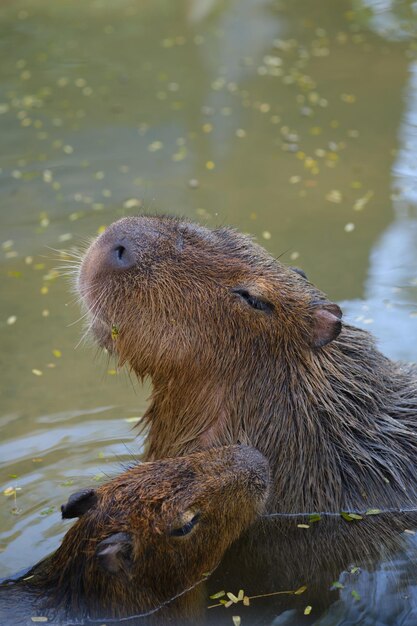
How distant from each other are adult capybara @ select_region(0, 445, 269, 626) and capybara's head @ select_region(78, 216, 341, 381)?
0.58m

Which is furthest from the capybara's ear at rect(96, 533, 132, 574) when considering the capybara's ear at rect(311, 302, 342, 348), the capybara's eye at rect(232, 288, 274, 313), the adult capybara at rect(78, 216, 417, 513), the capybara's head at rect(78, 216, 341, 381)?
the capybara's ear at rect(311, 302, 342, 348)

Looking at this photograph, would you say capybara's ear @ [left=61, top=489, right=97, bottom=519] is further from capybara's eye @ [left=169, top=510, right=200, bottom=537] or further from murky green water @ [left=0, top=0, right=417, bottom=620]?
murky green water @ [left=0, top=0, right=417, bottom=620]

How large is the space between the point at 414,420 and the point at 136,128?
5696 millimetres

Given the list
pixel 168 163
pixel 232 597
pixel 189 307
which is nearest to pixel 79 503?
pixel 232 597

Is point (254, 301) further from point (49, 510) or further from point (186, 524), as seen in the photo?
point (49, 510)

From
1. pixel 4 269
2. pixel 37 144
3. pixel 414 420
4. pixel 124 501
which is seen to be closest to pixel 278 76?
pixel 37 144

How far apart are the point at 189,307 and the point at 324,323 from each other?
0.69m

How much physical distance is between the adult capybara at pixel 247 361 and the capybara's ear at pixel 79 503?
809 mm

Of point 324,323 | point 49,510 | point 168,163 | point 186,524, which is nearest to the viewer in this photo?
point 186,524

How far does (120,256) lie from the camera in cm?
505

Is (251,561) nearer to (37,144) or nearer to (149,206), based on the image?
(149,206)

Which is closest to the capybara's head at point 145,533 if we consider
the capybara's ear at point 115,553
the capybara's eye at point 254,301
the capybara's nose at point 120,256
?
the capybara's ear at point 115,553

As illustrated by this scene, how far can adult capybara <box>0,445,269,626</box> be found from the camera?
4379 millimetres

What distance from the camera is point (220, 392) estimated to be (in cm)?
511
